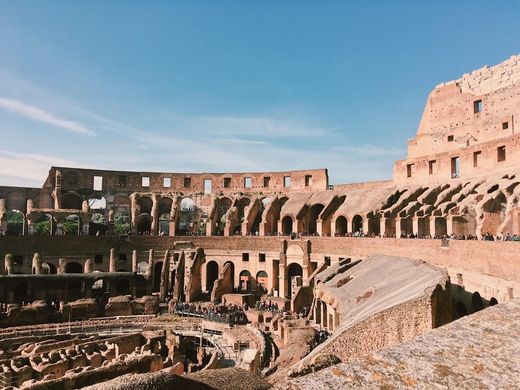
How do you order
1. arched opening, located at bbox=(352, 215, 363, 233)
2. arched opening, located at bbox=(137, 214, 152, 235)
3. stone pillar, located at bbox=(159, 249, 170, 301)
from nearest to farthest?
stone pillar, located at bbox=(159, 249, 170, 301) → arched opening, located at bbox=(352, 215, 363, 233) → arched opening, located at bbox=(137, 214, 152, 235)

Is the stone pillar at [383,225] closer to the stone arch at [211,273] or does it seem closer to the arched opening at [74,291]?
the stone arch at [211,273]

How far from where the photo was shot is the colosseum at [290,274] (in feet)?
18.1

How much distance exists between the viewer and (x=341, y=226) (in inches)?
1430

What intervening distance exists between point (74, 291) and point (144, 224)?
13515 mm

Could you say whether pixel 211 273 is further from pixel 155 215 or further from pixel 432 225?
pixel 432 225

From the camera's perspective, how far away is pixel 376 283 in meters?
18.4

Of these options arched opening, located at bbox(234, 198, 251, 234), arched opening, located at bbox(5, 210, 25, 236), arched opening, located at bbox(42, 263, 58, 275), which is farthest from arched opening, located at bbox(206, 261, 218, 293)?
arched opening, located at bbox(5, 210, 25, 236)

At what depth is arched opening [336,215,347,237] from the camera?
117ft

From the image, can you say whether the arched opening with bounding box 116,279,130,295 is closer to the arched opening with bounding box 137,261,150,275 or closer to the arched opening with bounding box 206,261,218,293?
the arched opening with bounding box 137,261,150,275

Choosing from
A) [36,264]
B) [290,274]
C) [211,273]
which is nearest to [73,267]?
[36,264]

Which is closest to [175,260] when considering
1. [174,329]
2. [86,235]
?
[86,235]

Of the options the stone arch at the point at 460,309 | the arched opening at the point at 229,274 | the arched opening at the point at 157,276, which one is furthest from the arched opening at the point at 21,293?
the stone arch at the point at 460,309

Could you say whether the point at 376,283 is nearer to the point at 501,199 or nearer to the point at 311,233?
the point at 501,199

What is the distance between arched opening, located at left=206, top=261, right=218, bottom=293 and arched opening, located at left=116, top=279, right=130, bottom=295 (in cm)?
762
